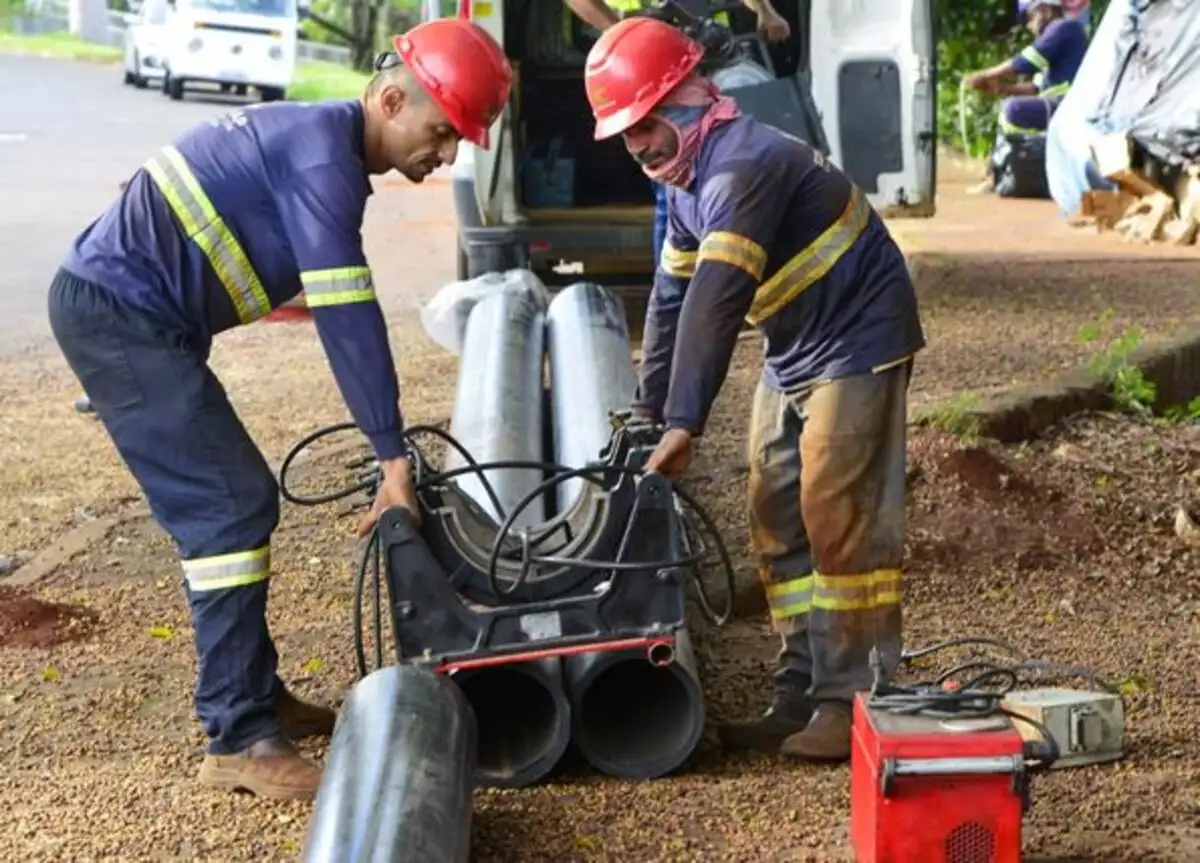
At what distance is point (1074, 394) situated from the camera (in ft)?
28.9

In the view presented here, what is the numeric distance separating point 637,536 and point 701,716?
49cm

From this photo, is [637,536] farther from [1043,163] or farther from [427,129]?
[1043,163]

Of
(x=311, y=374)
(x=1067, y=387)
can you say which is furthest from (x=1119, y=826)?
(x=311, y=374)

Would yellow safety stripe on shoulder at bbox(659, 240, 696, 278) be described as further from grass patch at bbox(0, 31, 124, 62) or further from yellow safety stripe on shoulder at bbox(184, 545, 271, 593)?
grass patch at bbox(0, 31, 124, 62)

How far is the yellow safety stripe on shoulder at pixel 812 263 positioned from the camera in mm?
5035

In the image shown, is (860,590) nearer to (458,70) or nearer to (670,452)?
(670,452)

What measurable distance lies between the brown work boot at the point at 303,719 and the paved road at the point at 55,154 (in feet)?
23.0

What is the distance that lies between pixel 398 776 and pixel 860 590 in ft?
5.19

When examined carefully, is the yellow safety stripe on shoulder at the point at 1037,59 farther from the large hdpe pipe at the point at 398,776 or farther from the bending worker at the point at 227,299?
the large hdpe pipe at the point at 398,776

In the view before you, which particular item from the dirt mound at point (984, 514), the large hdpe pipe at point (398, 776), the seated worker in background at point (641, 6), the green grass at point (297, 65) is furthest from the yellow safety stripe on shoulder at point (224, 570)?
the green grass at point (297, 65)

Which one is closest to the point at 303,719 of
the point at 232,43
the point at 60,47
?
the point at 232,43

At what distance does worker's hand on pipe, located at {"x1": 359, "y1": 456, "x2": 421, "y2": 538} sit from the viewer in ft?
15.4

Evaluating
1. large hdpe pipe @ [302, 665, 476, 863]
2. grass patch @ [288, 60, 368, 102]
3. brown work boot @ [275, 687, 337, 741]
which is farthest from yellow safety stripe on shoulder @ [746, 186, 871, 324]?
grass patch @ [288, 60, 368, 102]

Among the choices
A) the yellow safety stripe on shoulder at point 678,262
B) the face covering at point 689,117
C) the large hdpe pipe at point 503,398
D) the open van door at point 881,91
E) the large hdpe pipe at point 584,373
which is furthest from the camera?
the open van door at point 881,91
